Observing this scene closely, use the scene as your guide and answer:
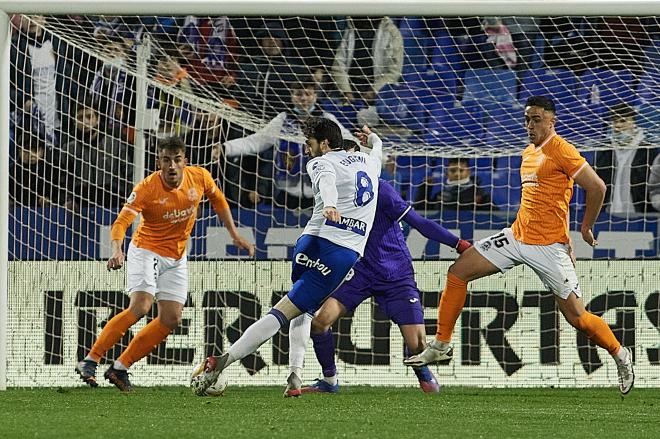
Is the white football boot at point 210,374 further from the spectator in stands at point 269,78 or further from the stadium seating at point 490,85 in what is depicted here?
the stadium seating at point 490,85

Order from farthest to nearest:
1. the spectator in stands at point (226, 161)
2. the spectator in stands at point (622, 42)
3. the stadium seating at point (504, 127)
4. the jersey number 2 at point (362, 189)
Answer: the stadium seating at point (504, 127) → the spectator in stands at point (226, 161) → the spectator in stands at point (622, 42) → the jersey number 2 at point (362, 189)

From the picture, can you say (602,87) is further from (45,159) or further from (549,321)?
(45,159)

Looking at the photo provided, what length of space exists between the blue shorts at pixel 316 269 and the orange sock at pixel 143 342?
173 centimetres

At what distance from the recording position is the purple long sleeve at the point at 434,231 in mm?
7953

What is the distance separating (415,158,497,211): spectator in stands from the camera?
10.8m

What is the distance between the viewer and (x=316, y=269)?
22.9ft

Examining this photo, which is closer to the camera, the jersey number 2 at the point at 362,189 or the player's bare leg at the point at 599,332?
the jersey number 2 at the point at 362,189

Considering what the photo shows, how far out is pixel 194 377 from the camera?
22.8 ft

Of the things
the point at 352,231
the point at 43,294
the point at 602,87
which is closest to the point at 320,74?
the point at 602,87

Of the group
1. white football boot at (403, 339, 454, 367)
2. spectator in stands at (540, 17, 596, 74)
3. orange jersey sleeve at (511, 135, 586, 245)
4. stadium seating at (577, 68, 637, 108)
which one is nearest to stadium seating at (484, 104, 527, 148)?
spectator in stands at (540, 17, 596, 74)

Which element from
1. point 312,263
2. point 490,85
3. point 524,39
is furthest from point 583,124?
point 312,263

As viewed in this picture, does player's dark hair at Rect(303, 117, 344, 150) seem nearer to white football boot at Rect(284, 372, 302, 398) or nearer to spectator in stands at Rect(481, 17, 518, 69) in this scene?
white football boot at Rect(284, 372, 302, 398)

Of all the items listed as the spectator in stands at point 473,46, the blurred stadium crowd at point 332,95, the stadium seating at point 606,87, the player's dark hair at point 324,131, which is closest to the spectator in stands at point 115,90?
the blurred stadium crowd at point 332,95

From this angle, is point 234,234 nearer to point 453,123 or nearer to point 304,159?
point 304,159
